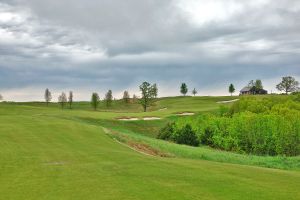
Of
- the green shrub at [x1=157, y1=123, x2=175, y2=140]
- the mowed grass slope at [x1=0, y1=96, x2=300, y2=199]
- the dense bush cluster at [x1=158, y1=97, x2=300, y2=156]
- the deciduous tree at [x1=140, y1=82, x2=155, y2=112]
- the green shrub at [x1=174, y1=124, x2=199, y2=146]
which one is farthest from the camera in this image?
the deciduous tree at [x1=140, y1=82, x2=155, y2=112]

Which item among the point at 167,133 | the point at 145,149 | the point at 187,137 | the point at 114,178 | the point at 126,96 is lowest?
the point at 187,137

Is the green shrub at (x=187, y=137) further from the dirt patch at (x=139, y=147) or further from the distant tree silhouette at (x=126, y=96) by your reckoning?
the distant tree silhouette at (x=126, y=96)

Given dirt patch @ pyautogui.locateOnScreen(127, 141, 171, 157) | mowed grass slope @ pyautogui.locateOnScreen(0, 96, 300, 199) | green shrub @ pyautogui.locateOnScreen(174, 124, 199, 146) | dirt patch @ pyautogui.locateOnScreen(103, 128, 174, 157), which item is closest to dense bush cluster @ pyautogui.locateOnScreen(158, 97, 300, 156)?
green shrub @ pyautogui.locateOnScreen(174, 124, 199, 146)

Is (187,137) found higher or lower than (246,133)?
lower

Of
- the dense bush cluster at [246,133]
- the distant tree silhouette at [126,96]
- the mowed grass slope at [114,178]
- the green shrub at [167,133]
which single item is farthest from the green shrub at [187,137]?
the distant tree silhouette at [126,96]

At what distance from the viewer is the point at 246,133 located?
6412cm

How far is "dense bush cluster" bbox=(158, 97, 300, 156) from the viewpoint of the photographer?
6053cm

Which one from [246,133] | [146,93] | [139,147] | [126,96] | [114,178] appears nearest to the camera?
[114,178]

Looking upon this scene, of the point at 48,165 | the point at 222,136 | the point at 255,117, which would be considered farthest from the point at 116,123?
the point at 48,165

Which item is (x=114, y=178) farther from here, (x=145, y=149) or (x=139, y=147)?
(x=139, y=147)

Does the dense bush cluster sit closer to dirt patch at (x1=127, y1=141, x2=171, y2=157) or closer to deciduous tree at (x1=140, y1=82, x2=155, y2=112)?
dirt patch at (x1=127, y1=141, x2=171, y2=157)

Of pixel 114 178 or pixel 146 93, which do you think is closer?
pixel 114 178

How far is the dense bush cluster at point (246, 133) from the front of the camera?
2383 inches

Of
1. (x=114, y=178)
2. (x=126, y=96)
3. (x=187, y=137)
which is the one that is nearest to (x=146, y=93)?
(x=126, y=96)
